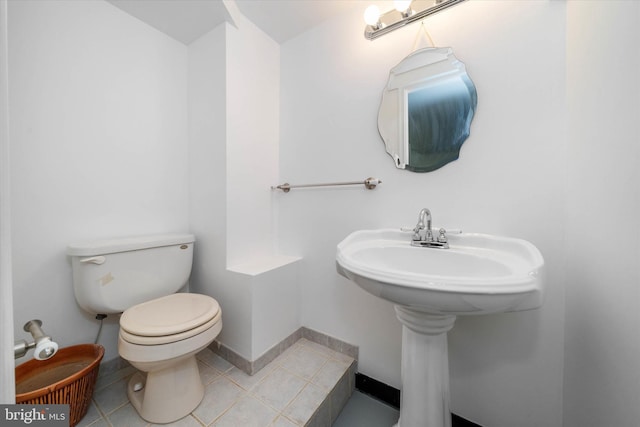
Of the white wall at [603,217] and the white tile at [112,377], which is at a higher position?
the white wall at [603,217]

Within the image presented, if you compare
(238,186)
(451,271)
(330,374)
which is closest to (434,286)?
(451,271)

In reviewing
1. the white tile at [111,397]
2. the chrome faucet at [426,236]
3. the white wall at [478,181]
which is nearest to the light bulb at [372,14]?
the white wall at [478,181]

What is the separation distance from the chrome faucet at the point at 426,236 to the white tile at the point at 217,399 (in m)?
0.98

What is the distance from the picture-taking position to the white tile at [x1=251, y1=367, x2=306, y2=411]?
94cm

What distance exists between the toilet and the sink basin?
0.63 m

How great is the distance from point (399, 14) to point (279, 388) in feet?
5.61

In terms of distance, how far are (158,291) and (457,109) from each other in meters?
1.59

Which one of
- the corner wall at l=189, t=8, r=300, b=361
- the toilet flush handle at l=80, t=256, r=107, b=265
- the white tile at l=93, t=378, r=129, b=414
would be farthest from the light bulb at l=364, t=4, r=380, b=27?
the white tile at l=93, t=378, r=129, b=414

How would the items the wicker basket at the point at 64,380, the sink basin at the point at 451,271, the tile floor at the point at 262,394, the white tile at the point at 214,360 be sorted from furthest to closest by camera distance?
the white tile at the point at 214,360 → the tile floor at the point at 262,394 → the wicker basket at the point at 64,380 → the sink basin at the point at 451,271

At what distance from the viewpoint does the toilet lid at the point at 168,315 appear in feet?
2.67

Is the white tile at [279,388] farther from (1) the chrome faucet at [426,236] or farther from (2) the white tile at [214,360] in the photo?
(1) the chrome faucet at [426,236]

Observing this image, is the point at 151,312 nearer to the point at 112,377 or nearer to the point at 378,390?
the point at 112,377

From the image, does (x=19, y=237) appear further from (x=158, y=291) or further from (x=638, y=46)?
(x=638, y=46)

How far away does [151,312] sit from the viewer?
94 centimetres
